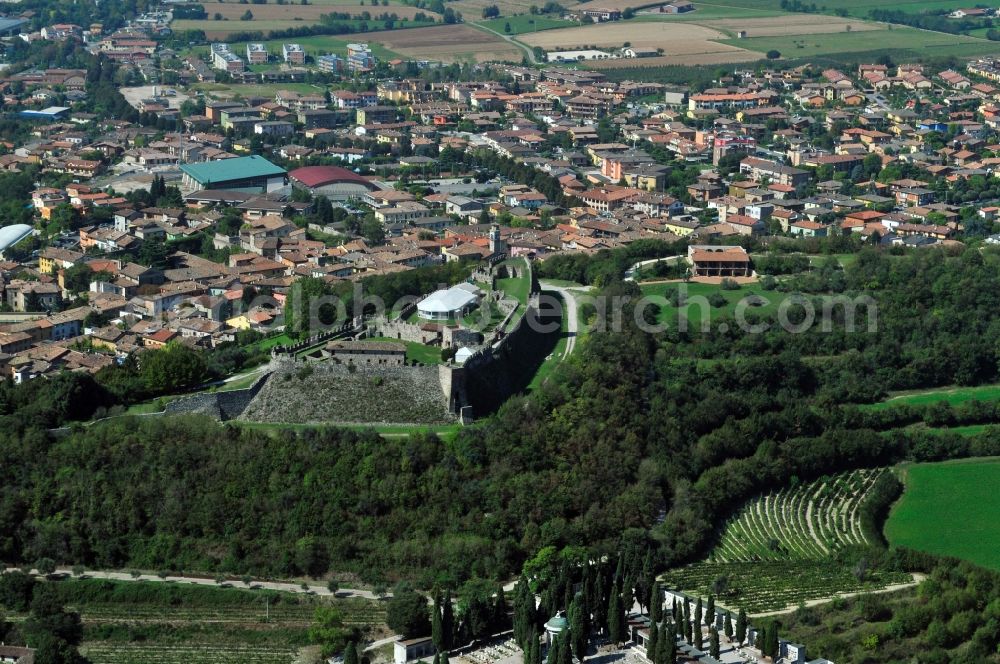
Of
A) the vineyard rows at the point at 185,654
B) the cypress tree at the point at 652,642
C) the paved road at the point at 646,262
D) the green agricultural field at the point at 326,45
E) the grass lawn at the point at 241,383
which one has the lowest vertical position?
the vineyard rows at the point at 185,654

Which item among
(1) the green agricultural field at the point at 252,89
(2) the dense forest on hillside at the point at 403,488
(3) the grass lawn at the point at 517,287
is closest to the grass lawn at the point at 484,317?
(3) the grass lawn at the point at 517,287

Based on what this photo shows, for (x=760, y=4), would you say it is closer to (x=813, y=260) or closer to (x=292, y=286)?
(x=813, y=260)

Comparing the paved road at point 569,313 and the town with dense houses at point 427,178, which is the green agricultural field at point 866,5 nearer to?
the town with dense houses at point 427,178

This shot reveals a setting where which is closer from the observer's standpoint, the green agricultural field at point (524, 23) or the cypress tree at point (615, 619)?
the cypress tree at point (615, 619)

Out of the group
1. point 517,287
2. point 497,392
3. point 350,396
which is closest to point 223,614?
point 350,396

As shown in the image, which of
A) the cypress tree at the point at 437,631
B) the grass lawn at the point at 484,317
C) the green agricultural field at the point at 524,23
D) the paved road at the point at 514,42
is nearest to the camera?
the cypress tree at the point at 437,631

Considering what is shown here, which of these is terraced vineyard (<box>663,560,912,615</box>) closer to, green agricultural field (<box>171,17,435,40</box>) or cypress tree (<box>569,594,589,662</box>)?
cypress tree (<box>569,594,589,662</box>)
